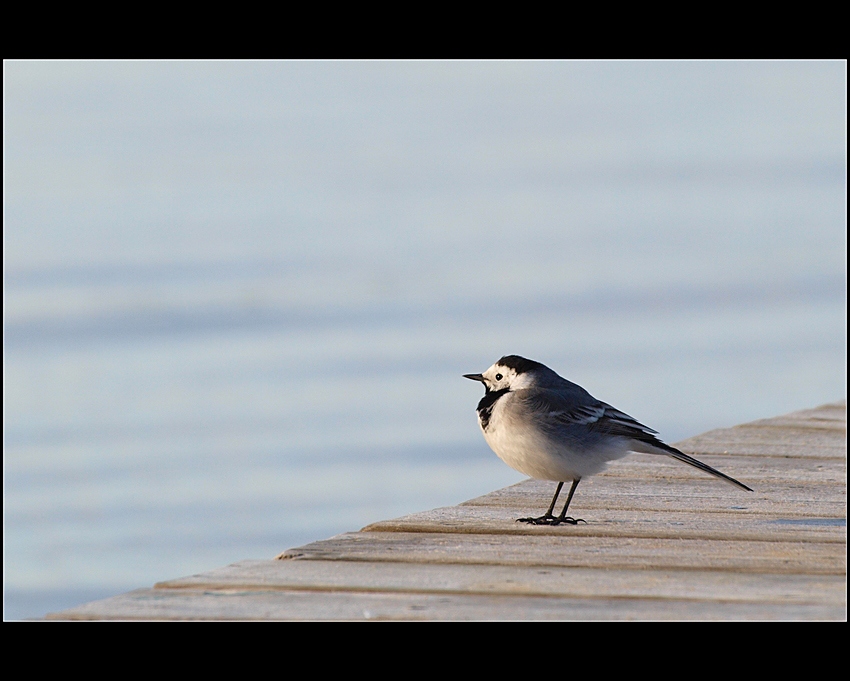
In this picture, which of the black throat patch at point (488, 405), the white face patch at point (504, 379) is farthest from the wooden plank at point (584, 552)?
the white face patch at point (504, 379)

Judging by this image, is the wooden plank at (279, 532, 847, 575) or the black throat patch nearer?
the wooden plank at (279, 532, 847, 575)

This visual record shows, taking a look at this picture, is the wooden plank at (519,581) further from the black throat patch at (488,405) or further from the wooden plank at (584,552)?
the black throat patch at (488,405)

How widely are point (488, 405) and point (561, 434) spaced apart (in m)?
0.62

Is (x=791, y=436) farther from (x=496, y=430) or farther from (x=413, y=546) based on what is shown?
(x=413, y=546)

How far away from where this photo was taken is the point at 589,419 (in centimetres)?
590

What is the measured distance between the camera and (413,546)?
A: 459 cm

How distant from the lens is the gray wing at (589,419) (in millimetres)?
5840

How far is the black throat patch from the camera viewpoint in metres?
6.18

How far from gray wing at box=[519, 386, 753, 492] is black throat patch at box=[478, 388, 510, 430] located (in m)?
0.22

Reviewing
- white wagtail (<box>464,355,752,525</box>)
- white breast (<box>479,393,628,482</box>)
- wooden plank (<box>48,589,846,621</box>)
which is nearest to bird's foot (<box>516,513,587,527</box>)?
white wagtail (<box>464,355,752,525</box>)

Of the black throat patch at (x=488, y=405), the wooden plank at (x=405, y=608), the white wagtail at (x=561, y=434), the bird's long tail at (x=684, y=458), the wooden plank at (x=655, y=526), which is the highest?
the black throat patch at (x=488, y=405)

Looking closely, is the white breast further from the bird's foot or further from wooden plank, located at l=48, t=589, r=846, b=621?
wooden plank, located at l=48, t=589, r=846, b=621

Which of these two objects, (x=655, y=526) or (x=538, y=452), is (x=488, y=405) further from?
(x=655, y=526)

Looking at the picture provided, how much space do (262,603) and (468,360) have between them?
12.4 metres
